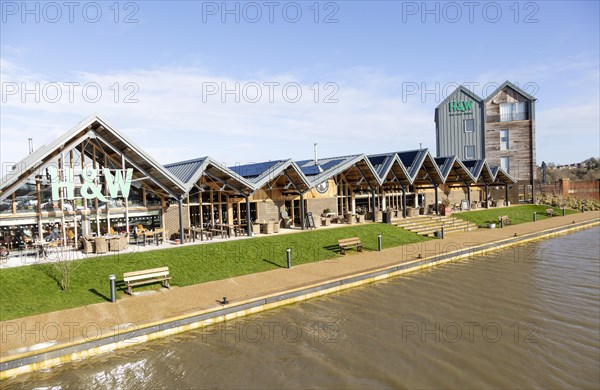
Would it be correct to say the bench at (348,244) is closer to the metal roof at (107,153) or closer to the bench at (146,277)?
the metal roof at (107,153)

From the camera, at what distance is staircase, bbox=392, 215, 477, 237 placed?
28.9 meters

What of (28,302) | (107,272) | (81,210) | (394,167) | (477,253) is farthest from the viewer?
(394,167)

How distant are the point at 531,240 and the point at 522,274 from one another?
10.9 meters

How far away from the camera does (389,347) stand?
10945mm

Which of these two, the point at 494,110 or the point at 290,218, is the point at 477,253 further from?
the point at 494,110

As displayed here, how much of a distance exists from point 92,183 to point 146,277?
6.18 metres

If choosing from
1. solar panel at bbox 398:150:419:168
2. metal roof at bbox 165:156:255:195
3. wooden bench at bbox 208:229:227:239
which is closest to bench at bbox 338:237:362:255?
metal roof at bbox 165:156:255:195

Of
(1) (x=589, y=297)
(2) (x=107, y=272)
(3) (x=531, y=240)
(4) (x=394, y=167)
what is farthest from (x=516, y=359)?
(4) (x=394, y=167)

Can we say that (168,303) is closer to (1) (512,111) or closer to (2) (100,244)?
(2) (100,244)

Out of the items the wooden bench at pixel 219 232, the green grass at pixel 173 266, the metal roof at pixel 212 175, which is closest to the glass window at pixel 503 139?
the green grass at pixel 173 266

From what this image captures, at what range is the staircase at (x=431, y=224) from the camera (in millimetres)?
28862

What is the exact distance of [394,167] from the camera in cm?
3108

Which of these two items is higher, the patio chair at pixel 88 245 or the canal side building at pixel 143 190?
the canal side building at pixel 143 190

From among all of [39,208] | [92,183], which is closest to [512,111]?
[92,183]
